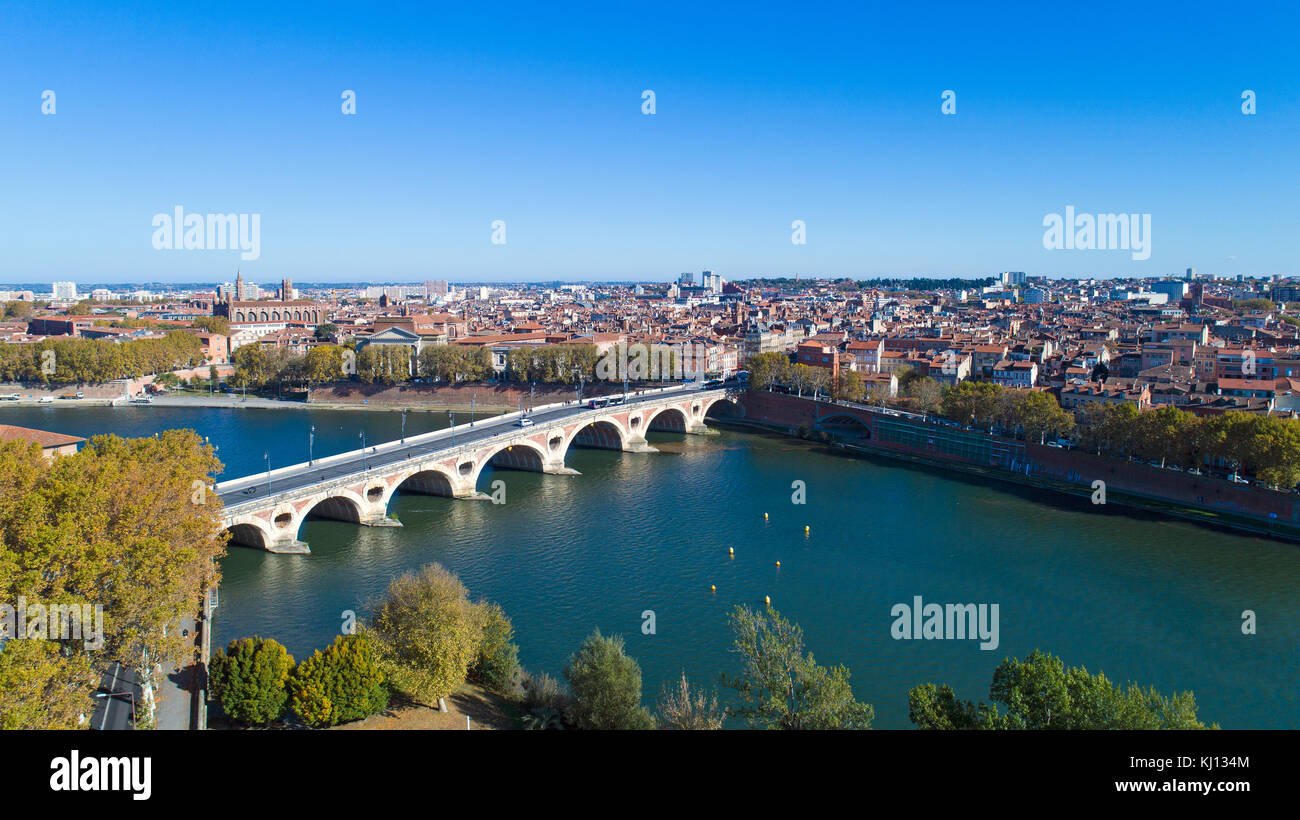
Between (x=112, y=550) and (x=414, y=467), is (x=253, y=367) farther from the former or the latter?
(x=112, y=550)

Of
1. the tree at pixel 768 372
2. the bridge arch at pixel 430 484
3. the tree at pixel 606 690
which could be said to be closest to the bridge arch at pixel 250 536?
the bridge arch at pixel 430 484

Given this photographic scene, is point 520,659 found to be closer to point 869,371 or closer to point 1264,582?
point 1264,582

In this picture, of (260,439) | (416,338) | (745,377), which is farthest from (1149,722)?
(416,338)

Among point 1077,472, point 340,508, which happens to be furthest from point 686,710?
point 1077,472

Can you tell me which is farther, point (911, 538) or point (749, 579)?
point (911, 538)

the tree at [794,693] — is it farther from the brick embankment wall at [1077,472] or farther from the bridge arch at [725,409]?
the bridge arch at [725,409]
